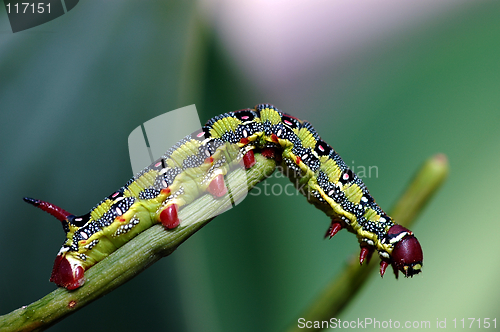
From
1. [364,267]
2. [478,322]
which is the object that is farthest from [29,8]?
[478,322]

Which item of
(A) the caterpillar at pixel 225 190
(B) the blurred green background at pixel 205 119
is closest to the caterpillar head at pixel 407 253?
(A) the caterpillar at pixel 225 190

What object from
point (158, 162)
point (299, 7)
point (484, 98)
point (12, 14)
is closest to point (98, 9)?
point (12, 14)

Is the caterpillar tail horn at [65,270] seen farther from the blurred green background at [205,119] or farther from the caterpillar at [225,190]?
the blurred green background at [205,119]

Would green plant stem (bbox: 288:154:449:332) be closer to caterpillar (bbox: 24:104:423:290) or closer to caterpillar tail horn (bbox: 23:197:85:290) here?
caterpillar (bbox: 24:104:423:290)

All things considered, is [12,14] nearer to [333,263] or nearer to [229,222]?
[229,222]

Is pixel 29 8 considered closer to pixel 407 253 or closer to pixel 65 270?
pixel 65 270
